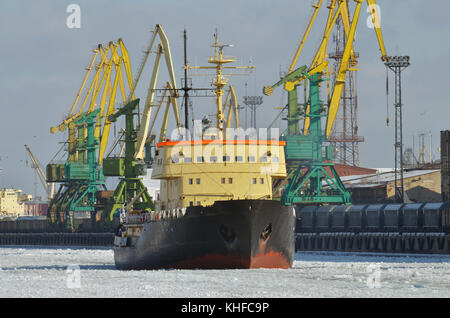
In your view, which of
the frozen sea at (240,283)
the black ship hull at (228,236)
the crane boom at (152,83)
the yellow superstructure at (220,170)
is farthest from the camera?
the crane boom at (152,83)

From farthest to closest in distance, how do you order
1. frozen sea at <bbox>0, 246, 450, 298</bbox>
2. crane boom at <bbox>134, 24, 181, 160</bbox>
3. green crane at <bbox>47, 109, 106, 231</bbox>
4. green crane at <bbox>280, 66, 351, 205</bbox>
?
green crane at <bbox>47, 109, 106, 231</bbox>, crane boom at <bbox>134, 24, 181, 160</bbox>, green crane at <bbox>280, 66, 351, 205</bbox>, frozen sea at <bbox>0, 246, 450, 298</bbox>

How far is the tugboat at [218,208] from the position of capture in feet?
183

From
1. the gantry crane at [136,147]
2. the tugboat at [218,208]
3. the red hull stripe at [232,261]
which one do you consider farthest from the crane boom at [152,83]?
the red hull stripe at [232,261]

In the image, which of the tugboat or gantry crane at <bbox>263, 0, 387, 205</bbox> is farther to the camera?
gantry crane at <bbox>263, 0, 387, 205</bbox>

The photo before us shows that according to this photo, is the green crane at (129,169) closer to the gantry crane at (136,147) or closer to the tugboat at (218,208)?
the gantry crane at (136,147)

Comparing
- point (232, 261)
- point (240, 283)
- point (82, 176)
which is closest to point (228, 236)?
point (232, 261)

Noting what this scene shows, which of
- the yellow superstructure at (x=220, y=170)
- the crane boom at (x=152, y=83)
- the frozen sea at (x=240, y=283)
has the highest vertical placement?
the crane boom at (x=152, y=83)

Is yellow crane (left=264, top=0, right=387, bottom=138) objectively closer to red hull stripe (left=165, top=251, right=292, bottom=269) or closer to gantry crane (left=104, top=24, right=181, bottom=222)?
gantry crane (left=104, top=24, right=181, bottom=222)

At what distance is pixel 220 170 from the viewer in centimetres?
5856

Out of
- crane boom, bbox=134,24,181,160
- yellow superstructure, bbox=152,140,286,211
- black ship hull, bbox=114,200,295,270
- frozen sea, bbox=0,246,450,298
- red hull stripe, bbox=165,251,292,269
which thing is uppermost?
crane boom, bbox=134,24,181,160

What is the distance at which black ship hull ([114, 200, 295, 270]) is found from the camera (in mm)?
55406

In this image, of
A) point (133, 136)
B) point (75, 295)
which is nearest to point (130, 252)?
point (75, 295)

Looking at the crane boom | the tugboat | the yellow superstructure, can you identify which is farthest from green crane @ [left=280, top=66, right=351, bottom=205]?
the yellow superstructure
